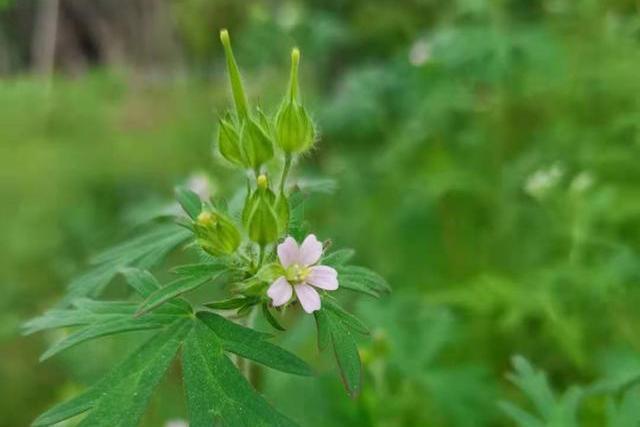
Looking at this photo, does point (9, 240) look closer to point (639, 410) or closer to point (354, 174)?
point (354, 174)

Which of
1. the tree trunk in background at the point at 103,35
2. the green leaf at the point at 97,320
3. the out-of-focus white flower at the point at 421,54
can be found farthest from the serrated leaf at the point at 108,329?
the tree trunk in background at the point at 103,35

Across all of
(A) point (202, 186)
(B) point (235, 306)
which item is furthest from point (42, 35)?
(B) point (235, 306)

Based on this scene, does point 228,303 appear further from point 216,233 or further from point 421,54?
point 421,54

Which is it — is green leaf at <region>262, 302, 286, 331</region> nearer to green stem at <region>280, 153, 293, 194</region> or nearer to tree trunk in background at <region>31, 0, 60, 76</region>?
green stem at <region>280, 153, 293, 194</region>

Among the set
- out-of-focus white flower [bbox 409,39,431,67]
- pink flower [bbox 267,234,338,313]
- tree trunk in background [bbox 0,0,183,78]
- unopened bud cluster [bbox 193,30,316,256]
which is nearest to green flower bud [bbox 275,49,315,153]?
unopened bud cluster [bbox 193,30,316,256]

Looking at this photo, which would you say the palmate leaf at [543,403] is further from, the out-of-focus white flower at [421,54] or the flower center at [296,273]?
the out-of-focus white flower at [421,54]

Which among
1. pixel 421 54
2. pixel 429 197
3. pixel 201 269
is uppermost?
pixel 421 54

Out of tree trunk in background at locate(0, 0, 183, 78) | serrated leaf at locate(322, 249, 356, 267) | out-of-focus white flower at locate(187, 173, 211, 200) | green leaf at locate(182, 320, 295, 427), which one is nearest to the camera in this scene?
green leaf at locate(182, 320, 295, 427)
